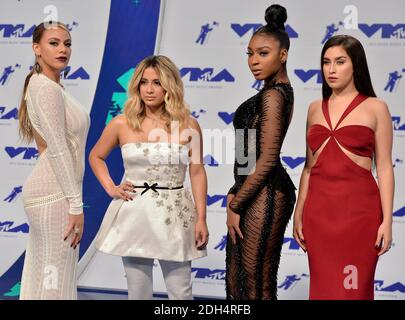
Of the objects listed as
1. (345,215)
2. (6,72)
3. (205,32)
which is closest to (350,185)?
(345,215)

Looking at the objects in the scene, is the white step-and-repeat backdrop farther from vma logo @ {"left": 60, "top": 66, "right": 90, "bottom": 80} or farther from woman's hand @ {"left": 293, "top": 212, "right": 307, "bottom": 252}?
woman's hand @ {"left": 293, "top": 212, "right": 307, "bottom": 252}

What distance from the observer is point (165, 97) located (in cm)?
322

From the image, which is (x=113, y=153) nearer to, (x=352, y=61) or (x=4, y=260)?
(x=4, y=260)

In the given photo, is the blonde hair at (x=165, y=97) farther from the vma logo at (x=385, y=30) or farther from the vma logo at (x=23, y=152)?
the vma logo at (x=23, y=152)

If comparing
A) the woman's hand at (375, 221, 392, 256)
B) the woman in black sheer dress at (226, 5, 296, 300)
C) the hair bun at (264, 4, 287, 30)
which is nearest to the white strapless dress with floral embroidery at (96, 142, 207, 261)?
the woman in black sheer dress at (226, 5, 296, 300)

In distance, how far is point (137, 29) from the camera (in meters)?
5.38

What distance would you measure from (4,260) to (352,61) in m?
3.77

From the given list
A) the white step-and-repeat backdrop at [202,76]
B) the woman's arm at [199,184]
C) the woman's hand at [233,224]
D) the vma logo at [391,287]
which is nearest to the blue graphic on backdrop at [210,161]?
the white step-and-repeat backdrop at [202,76]

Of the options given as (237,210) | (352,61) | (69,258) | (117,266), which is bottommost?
(117,266)

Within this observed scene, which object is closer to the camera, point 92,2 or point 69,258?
point 69,258

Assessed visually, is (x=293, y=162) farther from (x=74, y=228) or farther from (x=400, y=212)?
(x=74, y=228)

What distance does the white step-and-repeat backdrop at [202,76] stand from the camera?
4973mm

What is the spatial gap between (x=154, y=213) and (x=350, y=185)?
3.18 ft

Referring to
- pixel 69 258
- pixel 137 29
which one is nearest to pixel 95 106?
pixel 137 29
